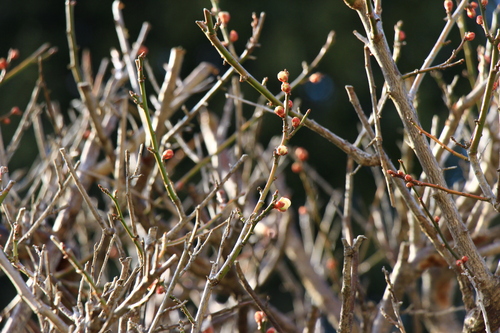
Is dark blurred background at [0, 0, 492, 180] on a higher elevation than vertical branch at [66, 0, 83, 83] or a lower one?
lower

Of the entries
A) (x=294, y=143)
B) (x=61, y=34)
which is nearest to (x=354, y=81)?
(x=294, y=143)

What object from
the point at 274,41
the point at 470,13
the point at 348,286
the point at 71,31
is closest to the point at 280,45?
the point at 274,41

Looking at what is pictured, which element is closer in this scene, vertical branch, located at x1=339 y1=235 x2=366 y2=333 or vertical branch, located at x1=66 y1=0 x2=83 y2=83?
vertical branch, located at x1=339 y1=235 x2=366 y2=333

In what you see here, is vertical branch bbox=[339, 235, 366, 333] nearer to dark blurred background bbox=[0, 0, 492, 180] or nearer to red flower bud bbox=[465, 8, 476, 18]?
red flower bud bbox=[465, 8, 476, 18]

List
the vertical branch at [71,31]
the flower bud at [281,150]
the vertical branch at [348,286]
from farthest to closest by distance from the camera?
1. the vertical branch at [71,31]
2. the vertical branch at [348,286]
3. the flower bud at [281,150]

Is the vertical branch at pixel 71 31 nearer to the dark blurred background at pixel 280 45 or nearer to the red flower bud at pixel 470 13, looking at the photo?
the red flower bud at pixel 470 13

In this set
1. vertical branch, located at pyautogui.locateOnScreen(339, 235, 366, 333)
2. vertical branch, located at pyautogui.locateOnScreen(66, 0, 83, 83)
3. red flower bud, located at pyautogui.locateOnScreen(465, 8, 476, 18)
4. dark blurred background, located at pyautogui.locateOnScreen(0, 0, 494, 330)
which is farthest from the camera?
dark blurred background, located at pyautogui.locateOnScreen(0, 0, 494, 330)

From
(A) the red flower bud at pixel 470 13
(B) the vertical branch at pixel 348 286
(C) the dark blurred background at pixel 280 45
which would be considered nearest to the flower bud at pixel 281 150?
(B) the vertical branch at pixel 348 286

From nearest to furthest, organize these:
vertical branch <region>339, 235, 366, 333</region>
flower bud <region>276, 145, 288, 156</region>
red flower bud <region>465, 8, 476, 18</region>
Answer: flower bud <region>276, 145, 288, 156</region>
vertical branch <region>339, 235, 366, 333</region>
red flower bud <region>465, 8, 476, 18</region>

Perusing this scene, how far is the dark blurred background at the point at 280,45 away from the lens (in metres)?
5.82

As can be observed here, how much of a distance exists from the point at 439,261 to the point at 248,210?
105 centimetres

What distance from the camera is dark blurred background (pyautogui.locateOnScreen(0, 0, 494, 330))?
19.1ft

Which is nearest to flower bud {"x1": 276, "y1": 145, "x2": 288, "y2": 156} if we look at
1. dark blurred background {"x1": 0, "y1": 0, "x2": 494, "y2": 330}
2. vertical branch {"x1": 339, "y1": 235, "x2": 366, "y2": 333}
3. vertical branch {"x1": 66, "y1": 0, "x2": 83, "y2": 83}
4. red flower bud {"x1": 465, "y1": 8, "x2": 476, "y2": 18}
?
vertical branch {"x1": 339, "y1": 235, "x2": 366, "y2": 333}

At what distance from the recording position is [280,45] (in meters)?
5.91
